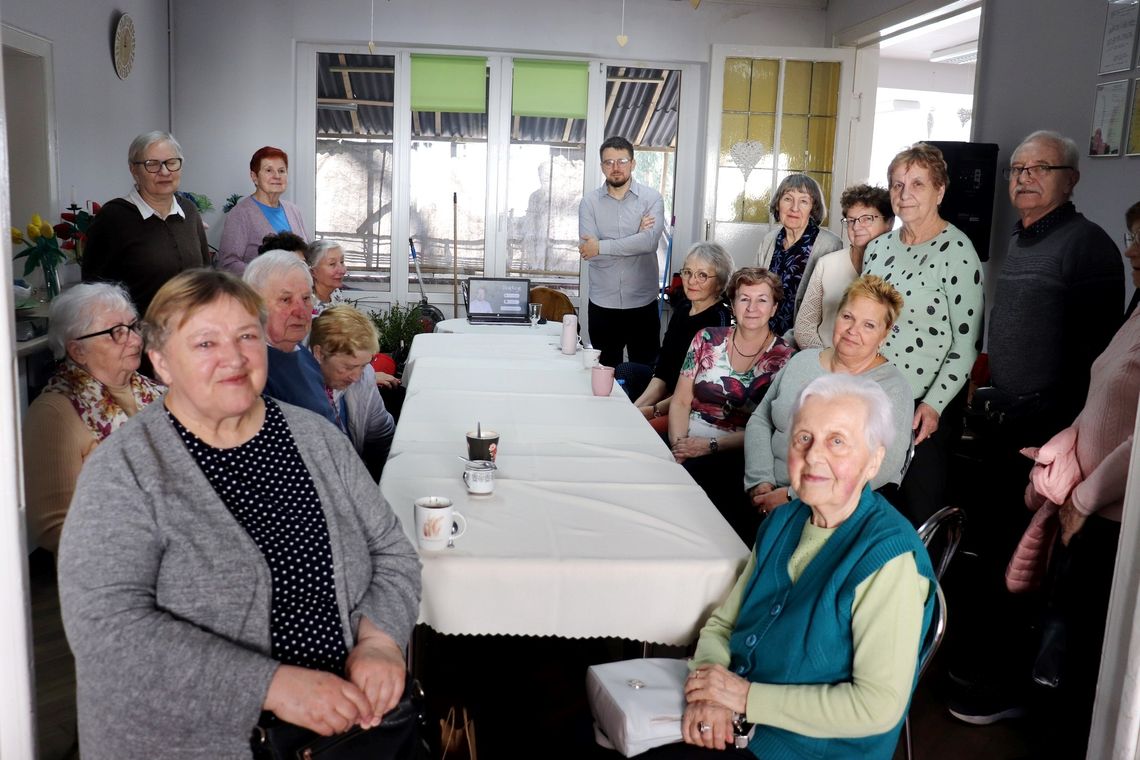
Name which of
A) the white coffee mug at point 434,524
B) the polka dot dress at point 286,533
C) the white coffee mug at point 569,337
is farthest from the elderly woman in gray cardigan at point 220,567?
the white coffee mug at point 569,337

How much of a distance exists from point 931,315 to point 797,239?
113cm

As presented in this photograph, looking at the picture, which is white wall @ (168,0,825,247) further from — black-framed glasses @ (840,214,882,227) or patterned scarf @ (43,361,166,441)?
patterned scarf @ (43,361,166,441)

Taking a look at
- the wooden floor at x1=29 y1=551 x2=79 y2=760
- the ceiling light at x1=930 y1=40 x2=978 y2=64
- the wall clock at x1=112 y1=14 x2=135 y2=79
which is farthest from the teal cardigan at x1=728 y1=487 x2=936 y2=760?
Result: the ceiling light at x1=930 y1=40 x2=978 y2=64

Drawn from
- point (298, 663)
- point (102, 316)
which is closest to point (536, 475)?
point (298, 663)

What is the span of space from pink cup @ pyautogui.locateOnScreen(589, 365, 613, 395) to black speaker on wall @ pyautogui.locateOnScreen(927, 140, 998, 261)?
2184mm

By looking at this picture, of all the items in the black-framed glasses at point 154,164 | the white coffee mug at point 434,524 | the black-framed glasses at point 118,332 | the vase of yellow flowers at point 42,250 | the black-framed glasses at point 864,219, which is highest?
the black-framed glasses at point 154,164

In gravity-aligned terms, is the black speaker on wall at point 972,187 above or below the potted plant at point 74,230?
above

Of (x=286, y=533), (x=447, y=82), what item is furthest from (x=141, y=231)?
(x=447, y=82)

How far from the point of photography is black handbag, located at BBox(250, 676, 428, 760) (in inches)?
57.7

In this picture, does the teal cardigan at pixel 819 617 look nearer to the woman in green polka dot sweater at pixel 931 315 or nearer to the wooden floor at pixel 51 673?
the woman in green polka dot sweater at pixel 931 315

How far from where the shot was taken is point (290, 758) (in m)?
1.47

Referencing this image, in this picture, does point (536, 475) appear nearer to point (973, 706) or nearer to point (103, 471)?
point (103, 471)

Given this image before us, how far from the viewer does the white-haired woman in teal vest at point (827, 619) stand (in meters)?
1.53

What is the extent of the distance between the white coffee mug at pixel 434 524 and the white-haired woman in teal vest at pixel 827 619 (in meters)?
0.53
